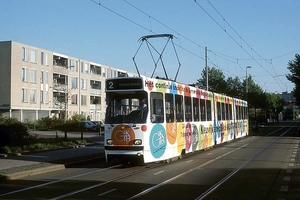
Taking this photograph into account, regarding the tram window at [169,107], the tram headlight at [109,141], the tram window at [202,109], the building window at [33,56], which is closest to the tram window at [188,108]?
the tram window at [169,107]

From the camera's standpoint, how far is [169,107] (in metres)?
16.1

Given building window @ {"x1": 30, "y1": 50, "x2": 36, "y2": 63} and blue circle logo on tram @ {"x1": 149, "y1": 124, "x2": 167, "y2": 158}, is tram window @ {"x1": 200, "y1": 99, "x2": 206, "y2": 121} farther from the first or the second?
building window @ {"x1": 30, "y1": 50, "x2": 36, "y2": 63}

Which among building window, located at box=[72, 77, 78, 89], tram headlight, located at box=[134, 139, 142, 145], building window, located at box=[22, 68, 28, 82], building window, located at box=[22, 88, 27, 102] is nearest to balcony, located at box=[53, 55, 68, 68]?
building window, located at box=[72, 77, 78, 89]

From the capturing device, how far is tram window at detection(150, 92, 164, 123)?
48.6ft

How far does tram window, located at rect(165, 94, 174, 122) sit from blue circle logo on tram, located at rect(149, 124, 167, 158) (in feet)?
2.31

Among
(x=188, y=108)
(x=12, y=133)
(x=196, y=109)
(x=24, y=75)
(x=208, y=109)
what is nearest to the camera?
(x=188, y=108)

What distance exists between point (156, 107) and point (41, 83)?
51.5m

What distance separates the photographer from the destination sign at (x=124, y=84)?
48.1 feet

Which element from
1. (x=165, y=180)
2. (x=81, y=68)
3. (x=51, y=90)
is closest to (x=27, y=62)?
(x=51, y=90)

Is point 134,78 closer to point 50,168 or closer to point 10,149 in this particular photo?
point 50,168

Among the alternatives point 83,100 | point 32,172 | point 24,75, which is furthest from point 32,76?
point 32,172

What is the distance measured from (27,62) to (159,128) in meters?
49.4

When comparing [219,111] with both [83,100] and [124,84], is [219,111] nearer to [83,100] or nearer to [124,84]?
[124,84]

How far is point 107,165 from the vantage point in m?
16.4
